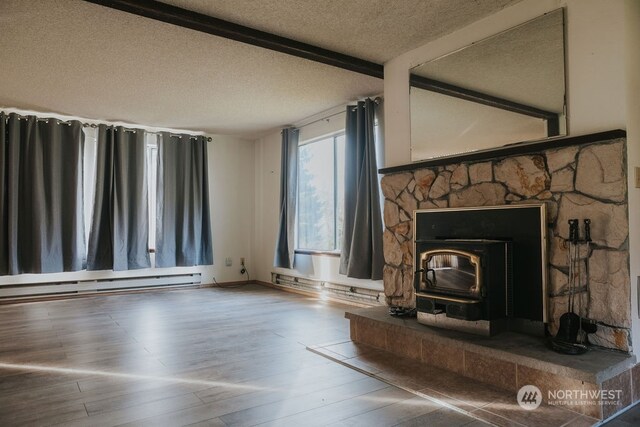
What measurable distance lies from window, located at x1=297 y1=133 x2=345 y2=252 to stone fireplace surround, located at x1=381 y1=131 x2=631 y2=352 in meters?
2.26

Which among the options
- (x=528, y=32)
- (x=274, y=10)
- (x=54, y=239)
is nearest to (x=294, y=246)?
(x=54, y=239)

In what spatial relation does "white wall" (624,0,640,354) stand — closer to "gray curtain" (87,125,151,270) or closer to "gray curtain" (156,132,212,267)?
"gray curtain" (156,132,212,267)

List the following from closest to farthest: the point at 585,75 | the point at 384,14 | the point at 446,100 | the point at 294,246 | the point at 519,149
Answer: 1. the point at 585,75
2. the point at 519,149
3. the point at 384,14
4. the point at 446,100
5. the point at 294,246

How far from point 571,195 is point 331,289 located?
331 centimetres

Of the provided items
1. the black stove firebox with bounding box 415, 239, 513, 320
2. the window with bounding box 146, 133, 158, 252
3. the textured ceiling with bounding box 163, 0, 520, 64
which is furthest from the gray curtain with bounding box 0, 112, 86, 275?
the black stove firebox with bounding box 415, 239, 513, 320

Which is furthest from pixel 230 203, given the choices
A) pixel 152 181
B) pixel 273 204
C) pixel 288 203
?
pixel 288 203

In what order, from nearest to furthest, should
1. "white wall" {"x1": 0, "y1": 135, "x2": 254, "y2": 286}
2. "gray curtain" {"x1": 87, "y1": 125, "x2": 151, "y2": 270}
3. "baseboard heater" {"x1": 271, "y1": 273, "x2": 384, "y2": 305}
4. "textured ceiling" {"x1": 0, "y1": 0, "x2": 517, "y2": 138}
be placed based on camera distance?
"textured ceiling" {"x1": 0, "y1": 0, "x2": 517, "y2": 138}, "baseboard heater" {"x1": 271, "y1": 273, "x2": 384, "y2": 305}, "gray curtain" {"x1": 87, "y1": 125, "x2": 151, "y2": 270}, "white wall" {"x1": 0, "y1": 135, "x2": 254, "y2": 286}

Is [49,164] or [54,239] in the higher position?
[49,164]

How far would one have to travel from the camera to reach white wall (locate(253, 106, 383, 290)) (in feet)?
17.2

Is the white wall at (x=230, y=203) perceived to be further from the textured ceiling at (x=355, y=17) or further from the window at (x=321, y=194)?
the textured ceiling at (x=355, y=17)

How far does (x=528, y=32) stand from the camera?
2.59 m

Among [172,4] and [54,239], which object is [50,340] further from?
[172,4]

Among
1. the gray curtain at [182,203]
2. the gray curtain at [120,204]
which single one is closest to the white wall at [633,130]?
the gray curtain at [182,203]

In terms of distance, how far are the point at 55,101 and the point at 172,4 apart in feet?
9.44
